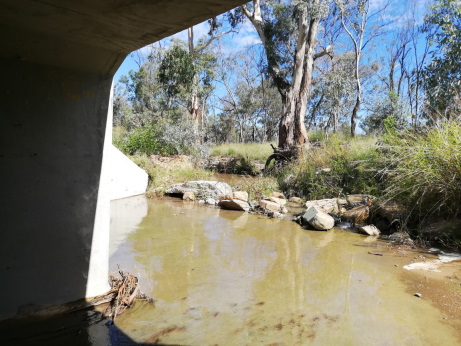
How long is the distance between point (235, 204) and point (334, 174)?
2842 millimetres

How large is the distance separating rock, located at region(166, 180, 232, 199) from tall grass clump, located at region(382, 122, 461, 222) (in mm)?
4729

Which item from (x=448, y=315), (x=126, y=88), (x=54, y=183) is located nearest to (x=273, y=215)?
(x=448, y=315)

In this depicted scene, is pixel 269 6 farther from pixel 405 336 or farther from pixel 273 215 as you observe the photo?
pixel 405 336

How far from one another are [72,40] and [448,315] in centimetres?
389

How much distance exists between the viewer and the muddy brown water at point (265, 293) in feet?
8.79

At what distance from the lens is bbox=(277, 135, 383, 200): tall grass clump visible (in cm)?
815

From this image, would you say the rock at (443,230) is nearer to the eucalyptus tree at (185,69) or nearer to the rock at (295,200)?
the rock at (295,200)

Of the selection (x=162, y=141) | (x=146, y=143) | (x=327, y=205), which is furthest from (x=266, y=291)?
(x=162, y=141)

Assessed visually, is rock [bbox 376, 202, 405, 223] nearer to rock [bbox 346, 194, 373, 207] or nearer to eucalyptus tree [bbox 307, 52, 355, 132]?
rock [bbox 346, 194, 373, 207]

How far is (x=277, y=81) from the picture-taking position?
16.5 m

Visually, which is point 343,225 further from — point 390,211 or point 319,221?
point 390,211

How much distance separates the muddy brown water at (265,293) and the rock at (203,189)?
3.59 meters

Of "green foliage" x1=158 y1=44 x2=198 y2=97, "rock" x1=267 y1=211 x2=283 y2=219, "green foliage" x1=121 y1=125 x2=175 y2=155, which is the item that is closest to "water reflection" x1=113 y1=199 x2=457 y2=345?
"rock" x1=267 y1=211 x2=283 y2=219

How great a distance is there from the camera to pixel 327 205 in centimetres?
823
